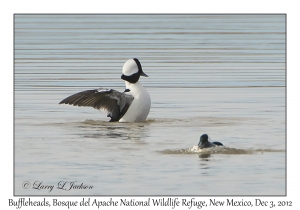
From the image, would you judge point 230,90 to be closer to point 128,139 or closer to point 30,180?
point 128,139

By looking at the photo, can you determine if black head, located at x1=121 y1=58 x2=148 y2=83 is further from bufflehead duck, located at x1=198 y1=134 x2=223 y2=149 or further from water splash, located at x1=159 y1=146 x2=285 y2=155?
bufflehead duck, located at x1=198 y1=134 x2=223 y2=149

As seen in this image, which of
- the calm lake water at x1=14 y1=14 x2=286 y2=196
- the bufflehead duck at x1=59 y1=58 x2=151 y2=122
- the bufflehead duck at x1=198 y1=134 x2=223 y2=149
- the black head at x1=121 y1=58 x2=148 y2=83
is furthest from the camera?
the black head at x1=121 y1=58 x2=148 y2=83

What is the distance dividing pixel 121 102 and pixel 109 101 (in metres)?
0.23

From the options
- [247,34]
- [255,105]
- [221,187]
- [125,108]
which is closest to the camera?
[221,187]

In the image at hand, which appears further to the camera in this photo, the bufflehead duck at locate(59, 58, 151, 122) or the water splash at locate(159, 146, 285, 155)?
the bufflehead duck at locate(59, 58, 151, 122)

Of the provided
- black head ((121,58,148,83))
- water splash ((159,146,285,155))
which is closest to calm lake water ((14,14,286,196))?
water splash ((159,146,285,155))

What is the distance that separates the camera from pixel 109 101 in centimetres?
1791

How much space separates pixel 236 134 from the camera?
16.0 m

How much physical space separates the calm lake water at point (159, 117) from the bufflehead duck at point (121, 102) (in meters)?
0.27

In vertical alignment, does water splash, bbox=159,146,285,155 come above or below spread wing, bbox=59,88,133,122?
below

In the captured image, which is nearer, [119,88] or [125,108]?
[125,108]

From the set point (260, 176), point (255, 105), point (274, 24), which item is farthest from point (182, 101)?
point (274, 24)

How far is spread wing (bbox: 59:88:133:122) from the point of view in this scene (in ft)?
58.3

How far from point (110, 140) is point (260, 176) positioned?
3.46 m
